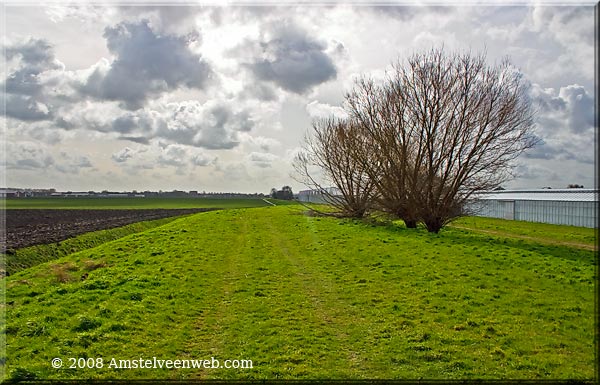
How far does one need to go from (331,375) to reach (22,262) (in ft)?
69.7

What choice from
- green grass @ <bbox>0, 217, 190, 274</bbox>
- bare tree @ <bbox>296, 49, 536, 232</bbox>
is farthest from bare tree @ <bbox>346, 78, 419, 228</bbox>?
green grass @ <bbox>0, 217, 190, 274</bbox>

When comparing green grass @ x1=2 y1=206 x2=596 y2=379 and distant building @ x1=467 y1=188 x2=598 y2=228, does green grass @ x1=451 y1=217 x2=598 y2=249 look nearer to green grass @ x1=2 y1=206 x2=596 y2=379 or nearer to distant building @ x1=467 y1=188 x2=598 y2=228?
distant building @ x1=467 y1=188 x2=598 y2=228

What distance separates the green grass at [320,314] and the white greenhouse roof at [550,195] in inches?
969

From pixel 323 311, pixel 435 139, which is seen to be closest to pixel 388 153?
pixel 435 139

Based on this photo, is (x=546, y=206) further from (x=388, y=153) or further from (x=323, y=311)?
(x=323, y=311)

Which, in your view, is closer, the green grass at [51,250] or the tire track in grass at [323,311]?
the tire track in grass at [323,311]

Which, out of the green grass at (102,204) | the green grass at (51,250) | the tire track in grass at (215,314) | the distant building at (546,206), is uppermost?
the distant building at (546,206)

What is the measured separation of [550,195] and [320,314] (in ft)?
165

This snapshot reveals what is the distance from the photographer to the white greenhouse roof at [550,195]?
1800 inches

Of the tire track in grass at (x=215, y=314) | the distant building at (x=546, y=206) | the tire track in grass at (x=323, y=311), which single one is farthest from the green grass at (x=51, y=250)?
the distant building at (x=546, y=206)

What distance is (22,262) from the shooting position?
23781mm

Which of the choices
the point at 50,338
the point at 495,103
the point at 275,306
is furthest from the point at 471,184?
the point at 50,338

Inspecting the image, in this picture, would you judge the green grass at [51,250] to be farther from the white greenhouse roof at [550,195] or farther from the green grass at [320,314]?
the white greenhouse roof at [550,195]

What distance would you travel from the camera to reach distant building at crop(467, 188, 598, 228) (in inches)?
1756
